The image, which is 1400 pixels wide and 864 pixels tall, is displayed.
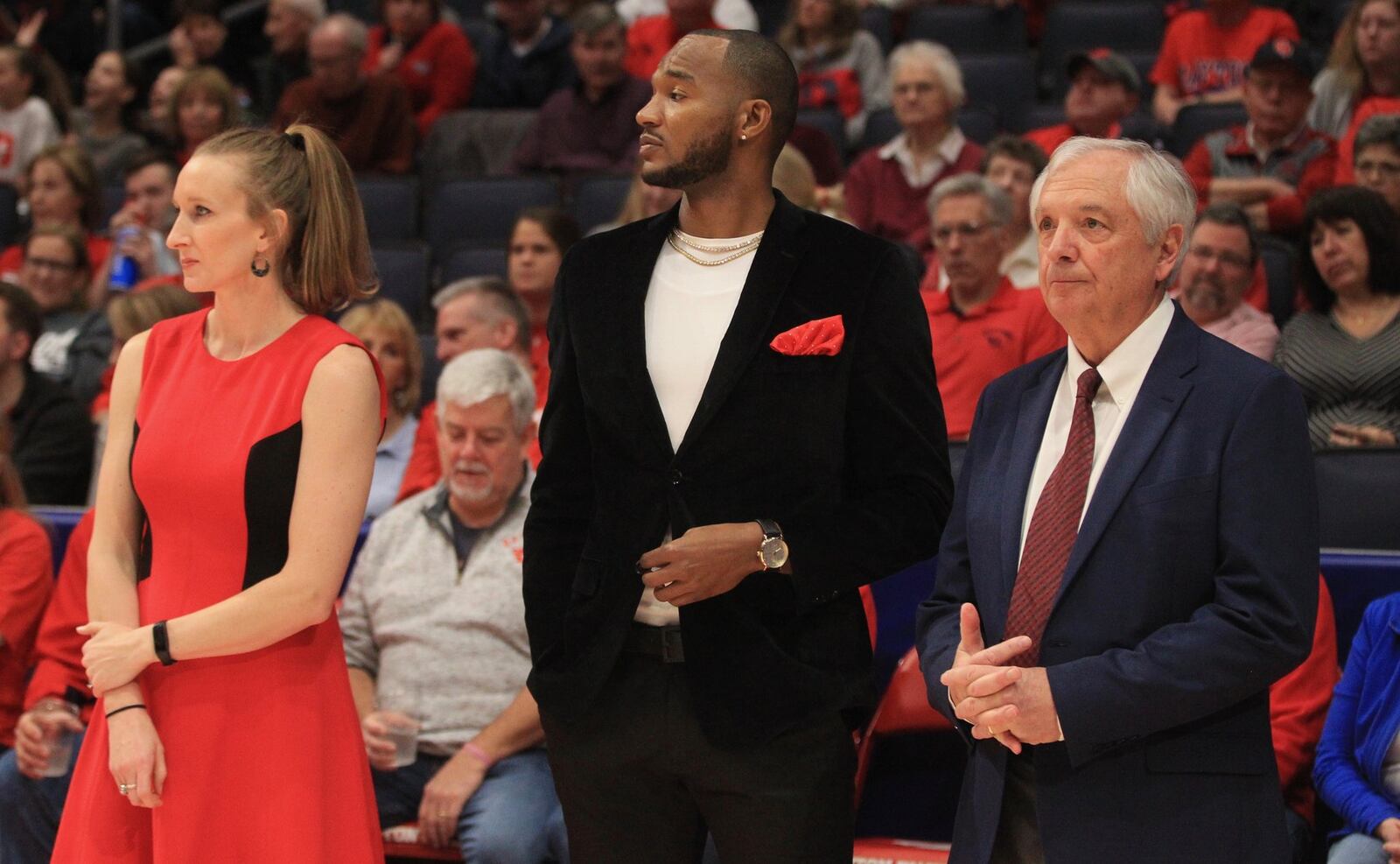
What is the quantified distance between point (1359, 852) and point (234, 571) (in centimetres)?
183

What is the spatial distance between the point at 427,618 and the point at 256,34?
6314 mm

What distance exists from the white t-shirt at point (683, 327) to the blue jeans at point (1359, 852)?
1.26m

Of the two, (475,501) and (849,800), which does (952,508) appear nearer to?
(849,800)

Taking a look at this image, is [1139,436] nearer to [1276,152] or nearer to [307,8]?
[1276,152]

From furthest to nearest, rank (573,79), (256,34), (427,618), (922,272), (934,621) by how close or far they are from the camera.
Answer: (256,34)
(573,79)
(922,272)
(427,618)
(934,621)

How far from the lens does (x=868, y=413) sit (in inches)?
89.7

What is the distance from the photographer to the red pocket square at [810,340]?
7.32 feet

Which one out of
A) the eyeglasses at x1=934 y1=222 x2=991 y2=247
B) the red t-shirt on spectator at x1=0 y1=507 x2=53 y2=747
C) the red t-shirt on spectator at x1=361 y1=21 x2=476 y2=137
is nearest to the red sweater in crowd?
the eyeglasses at x1=934 y1=222 x2=991 y2=247

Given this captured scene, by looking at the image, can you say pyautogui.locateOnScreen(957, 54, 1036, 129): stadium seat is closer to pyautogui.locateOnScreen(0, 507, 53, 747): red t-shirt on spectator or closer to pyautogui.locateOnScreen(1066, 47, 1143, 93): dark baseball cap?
pyautogui.locateOnScreen(1066, 47, 1143, 93): dark baseball cap

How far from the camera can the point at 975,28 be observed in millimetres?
7312

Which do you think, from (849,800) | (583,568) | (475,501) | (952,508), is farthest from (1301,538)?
(475,501)

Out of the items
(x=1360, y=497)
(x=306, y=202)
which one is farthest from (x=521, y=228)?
(x=306, y=202)

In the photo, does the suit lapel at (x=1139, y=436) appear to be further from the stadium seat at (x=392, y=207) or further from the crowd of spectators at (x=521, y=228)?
the stadium seat at (x=392, y=207)

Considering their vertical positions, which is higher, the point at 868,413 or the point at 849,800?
the point at 868,413
